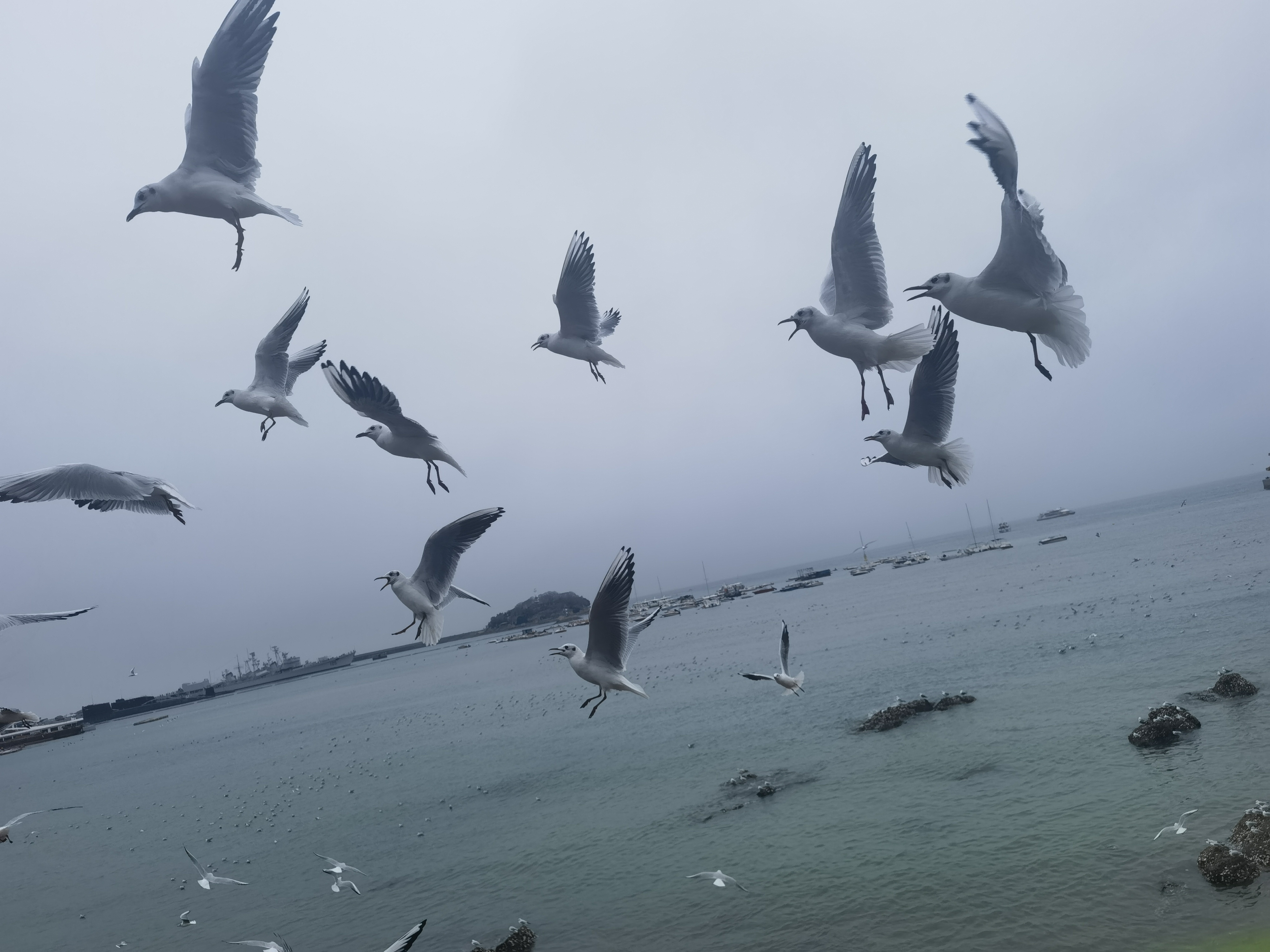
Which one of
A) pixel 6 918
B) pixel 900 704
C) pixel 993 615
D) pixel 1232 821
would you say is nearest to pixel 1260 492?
pixel 993 615

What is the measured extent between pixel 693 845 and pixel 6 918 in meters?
24.3

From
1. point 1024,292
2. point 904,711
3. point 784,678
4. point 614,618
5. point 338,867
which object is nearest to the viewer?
point 1024,292

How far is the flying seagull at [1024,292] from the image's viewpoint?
390 cm

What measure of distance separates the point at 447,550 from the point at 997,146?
4213 millimetres

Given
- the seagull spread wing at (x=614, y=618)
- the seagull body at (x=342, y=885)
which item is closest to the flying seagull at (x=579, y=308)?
the seagull spread wing at (x=614, y=618)

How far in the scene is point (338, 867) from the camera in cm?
1873

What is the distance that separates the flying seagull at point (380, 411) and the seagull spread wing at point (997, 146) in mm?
3368

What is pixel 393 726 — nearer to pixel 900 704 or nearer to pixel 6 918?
pixel 6 918

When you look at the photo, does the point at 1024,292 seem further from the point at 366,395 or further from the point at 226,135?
the point at 226,135

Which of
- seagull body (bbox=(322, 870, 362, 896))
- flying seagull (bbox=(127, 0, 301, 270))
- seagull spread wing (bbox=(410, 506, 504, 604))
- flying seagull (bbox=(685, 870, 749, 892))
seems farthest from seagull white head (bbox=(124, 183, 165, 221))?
seagull body (bbox=(322, 870, 362, 896))

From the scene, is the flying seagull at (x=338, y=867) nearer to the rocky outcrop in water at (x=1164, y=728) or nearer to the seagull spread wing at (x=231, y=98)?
the seagull spread wing at (x=231, y=98)

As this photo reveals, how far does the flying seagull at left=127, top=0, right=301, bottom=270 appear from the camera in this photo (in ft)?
17.0

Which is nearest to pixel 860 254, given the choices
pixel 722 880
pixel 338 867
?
pixel 722 880

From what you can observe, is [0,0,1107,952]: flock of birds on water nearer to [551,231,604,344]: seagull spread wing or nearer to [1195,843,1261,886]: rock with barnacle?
[551,231,604,344]: seagull spread wing
